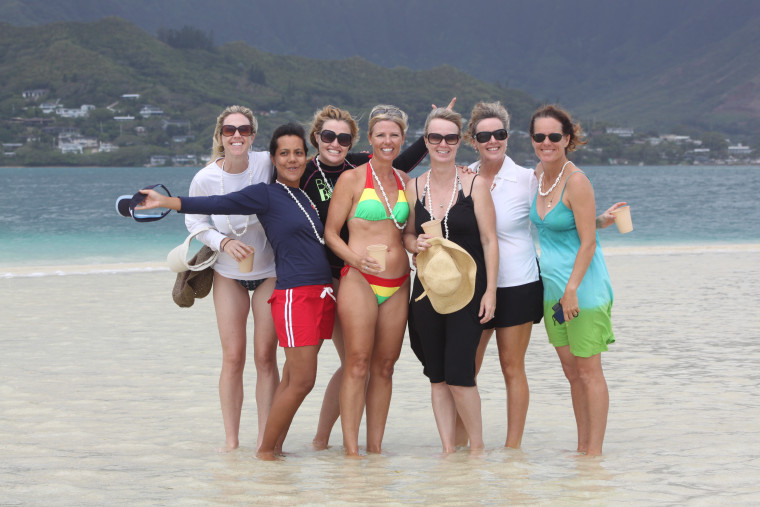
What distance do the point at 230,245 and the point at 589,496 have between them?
2.29 metres

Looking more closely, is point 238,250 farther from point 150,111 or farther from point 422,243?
point 150,111

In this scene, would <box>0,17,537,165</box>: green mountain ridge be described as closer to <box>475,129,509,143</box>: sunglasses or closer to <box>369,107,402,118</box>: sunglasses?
<box>369,107,402,118</box>: sunglasses

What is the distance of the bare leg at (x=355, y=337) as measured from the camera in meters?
4.55

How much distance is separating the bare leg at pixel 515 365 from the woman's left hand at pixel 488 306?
181 mm

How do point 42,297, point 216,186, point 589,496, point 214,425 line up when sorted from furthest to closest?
point 42,297 → point 214,425 → point 216,186 → point 589,496

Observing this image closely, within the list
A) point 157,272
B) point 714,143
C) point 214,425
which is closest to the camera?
point 214,425

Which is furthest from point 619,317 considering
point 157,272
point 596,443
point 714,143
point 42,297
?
point 714,143

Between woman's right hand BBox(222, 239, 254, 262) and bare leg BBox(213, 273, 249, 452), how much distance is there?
0.34 m

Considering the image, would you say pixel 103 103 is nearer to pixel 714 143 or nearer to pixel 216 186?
pixel 714 143

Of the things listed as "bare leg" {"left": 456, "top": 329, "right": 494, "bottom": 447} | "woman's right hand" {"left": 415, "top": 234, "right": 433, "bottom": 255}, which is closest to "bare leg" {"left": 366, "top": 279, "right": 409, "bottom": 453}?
"woman's right hand" {"left": 415, "top": 234, "right": 433, "bottom": 255}

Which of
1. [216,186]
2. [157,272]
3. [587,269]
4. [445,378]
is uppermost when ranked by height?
[216,186]

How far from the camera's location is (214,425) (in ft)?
18.9

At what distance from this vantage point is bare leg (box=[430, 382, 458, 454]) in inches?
189

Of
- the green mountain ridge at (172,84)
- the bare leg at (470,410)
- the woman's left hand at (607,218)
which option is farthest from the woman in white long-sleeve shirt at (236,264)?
the green mountain ridge at (172,84)
